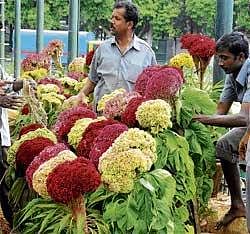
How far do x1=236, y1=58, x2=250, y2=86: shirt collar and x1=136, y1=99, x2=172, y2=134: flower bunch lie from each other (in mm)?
816

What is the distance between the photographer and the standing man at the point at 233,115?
3389 mm

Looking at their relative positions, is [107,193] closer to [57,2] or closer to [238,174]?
[238,174]

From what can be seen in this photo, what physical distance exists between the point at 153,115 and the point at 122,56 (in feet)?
4.68

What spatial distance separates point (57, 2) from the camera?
11.2m

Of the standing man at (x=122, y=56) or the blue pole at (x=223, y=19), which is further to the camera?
the blue pole at (x=223, y=19)

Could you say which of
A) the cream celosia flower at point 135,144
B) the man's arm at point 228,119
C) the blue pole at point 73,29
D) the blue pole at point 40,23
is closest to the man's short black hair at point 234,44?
the man's arm at point 228,119

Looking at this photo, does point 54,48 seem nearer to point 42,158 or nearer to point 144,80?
point 144,80

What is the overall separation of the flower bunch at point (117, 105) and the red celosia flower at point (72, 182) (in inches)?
35.5

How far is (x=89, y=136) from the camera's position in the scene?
276 cm

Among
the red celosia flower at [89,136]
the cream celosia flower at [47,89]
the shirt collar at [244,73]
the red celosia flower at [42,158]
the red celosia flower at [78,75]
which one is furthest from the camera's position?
the red celosia flower at [78,75]

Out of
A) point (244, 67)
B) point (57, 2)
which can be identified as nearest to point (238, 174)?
point (244, 67)

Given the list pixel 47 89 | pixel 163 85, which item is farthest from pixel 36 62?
pixel 163 85

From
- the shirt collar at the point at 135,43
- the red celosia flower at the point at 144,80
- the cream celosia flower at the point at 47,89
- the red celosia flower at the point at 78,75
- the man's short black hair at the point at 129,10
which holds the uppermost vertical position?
the man's short black hair at the point at 129,10

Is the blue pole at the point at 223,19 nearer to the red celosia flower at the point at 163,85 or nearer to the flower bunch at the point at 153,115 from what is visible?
the red celosia flower at the point at 163,85
